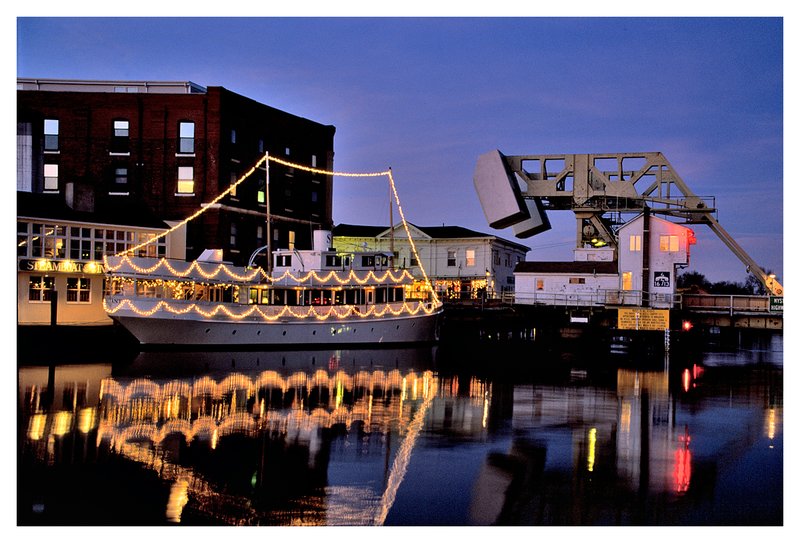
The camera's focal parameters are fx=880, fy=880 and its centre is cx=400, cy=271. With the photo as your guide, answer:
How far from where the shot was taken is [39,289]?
46.2m

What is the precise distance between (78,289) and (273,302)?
10.7m

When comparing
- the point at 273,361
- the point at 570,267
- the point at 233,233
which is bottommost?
the point at 273,361

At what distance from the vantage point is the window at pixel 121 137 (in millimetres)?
58666

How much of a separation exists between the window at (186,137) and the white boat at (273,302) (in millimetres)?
12244

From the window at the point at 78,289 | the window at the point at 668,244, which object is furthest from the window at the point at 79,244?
the window at the point at 668,244

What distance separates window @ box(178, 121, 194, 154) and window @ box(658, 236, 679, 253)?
31048 mm

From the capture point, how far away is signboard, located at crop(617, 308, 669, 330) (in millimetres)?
48031

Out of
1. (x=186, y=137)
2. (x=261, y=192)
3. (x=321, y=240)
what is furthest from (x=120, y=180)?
(x=321, y=240)

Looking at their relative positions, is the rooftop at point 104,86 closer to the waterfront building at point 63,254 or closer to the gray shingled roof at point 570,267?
the waterfront building at point 63,254

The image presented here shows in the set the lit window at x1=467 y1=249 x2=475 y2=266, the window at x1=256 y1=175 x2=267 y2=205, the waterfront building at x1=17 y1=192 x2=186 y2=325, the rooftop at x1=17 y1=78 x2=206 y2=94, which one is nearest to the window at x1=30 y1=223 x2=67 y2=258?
the waterfront building at x1=17 y1=192 x2=186 y2=325

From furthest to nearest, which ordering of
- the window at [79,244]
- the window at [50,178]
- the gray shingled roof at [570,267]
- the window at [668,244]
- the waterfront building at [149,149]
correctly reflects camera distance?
the waterfront building at [149,149] < the window at [50,178] < the gray shingled roof at [570,267] < the window at [668,244] < the window at [79,244]

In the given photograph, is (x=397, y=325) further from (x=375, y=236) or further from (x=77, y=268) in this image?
(x=375, y=236)

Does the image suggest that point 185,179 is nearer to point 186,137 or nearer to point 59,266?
point 186,137

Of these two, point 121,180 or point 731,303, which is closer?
point 731,303
